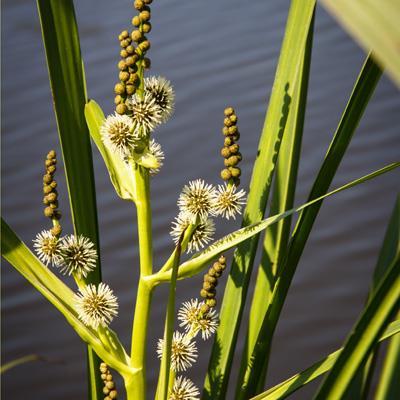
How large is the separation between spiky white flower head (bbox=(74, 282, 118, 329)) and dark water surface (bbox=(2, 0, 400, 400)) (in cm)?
76

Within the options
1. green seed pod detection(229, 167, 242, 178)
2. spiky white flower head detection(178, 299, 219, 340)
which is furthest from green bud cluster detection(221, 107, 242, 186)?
spiky white flower head detection(178, 299, 219, 340)

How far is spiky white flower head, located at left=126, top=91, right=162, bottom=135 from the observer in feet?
1.57

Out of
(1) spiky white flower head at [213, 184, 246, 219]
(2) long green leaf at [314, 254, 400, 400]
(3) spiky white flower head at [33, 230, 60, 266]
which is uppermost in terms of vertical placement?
(3) spiky white flower head at [33, 230, 60, 266]

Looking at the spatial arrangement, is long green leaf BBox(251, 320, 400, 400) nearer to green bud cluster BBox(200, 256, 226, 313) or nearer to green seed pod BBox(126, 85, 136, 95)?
green bud cluster BBox(200, 256, 226, 313)

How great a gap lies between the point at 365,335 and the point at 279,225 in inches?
13.0

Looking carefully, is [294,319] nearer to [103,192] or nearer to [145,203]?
[103,192]

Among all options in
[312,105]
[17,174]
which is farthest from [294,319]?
[17,174]

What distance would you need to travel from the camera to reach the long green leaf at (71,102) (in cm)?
56

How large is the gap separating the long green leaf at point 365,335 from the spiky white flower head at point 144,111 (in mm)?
201

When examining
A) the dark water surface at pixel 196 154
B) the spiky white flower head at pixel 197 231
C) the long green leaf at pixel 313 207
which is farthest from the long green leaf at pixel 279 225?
the dark water surface at pixel 196 154

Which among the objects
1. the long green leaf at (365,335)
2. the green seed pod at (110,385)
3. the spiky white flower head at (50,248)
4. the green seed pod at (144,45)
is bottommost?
the long green leaf at (365,335)

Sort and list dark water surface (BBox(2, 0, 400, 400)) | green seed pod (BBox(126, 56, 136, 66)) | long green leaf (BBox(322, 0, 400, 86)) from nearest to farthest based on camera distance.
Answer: long green leaf (BBox(322, 0, 400, 86)), green seed pod (BBox(126, 56, 136, 66)), dark water surface (BBox(2, 0, 400, 400))

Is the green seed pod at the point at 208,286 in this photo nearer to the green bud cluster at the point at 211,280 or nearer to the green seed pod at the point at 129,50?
the green bud cluster at the point at 211,280

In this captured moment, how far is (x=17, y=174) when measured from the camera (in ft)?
6.88
